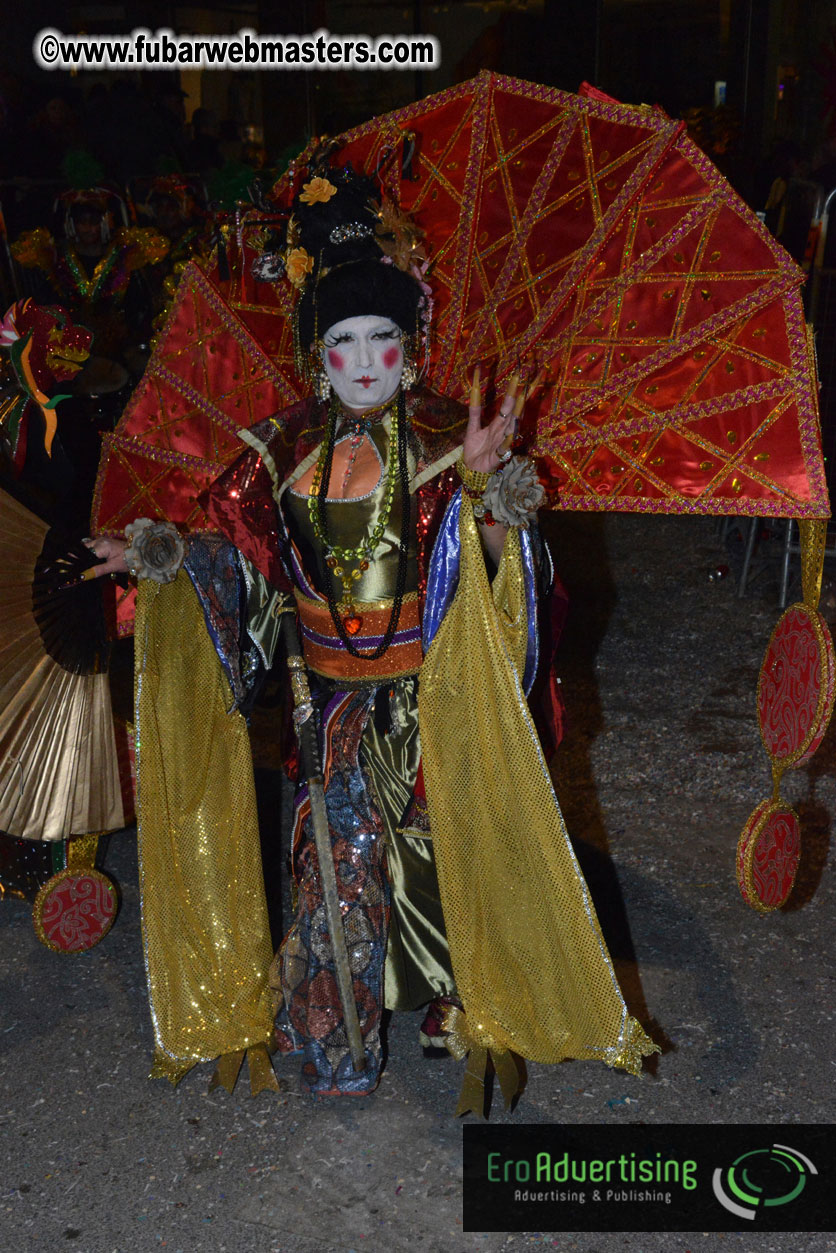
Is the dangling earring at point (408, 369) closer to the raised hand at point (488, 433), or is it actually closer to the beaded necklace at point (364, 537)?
the beaded necklace at point (364, 537)

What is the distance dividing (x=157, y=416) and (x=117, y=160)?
683cm

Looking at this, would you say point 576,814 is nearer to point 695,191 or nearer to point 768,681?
point 768,681

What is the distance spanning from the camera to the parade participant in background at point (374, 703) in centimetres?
260

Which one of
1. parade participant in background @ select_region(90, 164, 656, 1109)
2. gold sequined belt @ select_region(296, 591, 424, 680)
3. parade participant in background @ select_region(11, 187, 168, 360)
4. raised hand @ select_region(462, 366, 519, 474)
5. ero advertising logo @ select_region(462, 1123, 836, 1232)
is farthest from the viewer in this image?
parade participant in background @ select_region(11, 187, 168, 360)

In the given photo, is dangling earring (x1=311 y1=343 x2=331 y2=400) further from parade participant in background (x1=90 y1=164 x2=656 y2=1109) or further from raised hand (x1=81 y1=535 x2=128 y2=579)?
raised hand (x1=81 y1=535 x2=128 y2=579)

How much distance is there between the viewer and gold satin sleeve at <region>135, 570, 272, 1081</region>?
9.16 ft

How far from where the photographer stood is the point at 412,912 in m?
2.88

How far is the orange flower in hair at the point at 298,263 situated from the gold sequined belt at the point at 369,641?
693 mm

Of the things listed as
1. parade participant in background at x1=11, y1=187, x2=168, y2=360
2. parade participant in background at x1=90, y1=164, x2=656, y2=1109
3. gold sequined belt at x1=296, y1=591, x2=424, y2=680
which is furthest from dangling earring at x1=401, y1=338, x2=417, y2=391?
parade participant in background at x1=11, y1=187, x2=168, y2=360

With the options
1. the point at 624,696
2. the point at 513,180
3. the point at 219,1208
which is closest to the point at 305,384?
the point at 513,180

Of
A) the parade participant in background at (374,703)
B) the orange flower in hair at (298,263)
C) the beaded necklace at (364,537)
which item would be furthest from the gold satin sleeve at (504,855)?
the orange flower in hair at (298,263)

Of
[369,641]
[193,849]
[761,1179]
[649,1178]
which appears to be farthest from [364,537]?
[761,1179]

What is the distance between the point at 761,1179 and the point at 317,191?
7.29 feet

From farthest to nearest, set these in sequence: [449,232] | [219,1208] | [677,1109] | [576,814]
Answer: [576,814]
[449,232]
[677,1109]
[219,1208]
